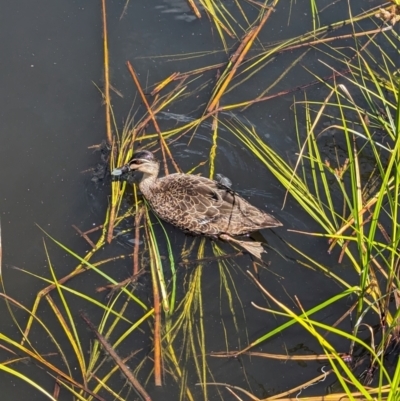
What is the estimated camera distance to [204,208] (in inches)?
215

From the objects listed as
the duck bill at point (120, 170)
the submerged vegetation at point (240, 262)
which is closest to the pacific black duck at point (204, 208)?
the duck bill at point (120, 170)

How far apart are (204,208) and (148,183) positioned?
1.88 ft

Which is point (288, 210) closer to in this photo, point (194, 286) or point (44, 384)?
point (194, 286)

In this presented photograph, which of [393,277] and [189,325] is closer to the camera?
[393,277]

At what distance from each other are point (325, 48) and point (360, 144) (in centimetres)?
119

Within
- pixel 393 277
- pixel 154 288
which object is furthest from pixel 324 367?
pixel 154 288

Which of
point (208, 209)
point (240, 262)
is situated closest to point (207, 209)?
point (208, 209)

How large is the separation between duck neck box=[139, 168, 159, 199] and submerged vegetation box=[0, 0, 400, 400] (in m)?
0.10

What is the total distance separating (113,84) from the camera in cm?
627

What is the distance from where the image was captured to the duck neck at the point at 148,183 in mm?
5711

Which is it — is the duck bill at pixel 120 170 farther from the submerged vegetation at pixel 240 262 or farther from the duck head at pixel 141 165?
the submerged vegetation at pixel 240 262

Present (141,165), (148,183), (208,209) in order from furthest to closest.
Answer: (148,183)
(141,165)
(208,209)

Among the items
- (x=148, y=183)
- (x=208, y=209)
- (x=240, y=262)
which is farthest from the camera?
(x=148, y=183)

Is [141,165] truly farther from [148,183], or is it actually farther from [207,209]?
[207,209]
